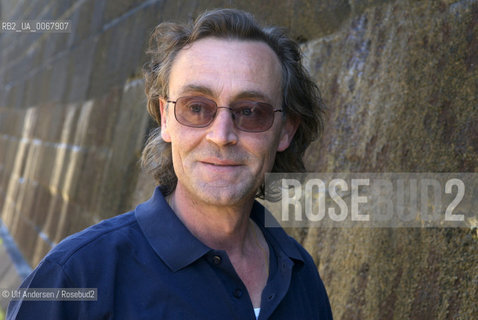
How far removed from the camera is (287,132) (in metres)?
1.92

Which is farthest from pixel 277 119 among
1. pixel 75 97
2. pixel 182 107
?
pixel 75 97

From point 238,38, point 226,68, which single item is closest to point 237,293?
point 226,68

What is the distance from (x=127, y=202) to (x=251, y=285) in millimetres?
2151

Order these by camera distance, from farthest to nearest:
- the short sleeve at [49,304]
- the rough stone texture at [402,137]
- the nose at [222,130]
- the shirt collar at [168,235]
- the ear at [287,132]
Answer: the ear at [287,132], the rough stone texture at [402,137], the nose at [222,130], the shirt collar at [168,235], the short sleeve at [49,304]

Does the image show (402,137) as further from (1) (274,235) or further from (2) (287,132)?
(1) (274,235)

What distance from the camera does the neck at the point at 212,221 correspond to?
5.37ft

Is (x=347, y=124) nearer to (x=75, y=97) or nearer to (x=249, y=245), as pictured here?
(x=249, y=245)

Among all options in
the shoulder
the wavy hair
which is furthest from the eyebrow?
the shoulder

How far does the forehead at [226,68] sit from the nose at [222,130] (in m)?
0.06

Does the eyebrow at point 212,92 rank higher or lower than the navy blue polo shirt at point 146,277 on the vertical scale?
higher

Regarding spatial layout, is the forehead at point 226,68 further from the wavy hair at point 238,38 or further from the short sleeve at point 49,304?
the short sleeve at point 49,304

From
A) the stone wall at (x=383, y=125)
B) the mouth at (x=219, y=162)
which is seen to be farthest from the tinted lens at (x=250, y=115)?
the stone wall at (x=383, y=125)

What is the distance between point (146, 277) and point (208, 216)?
0.33 metres

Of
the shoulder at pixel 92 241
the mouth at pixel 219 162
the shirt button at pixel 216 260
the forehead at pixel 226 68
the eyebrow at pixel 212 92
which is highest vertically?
the forehead at pixel 226 68
